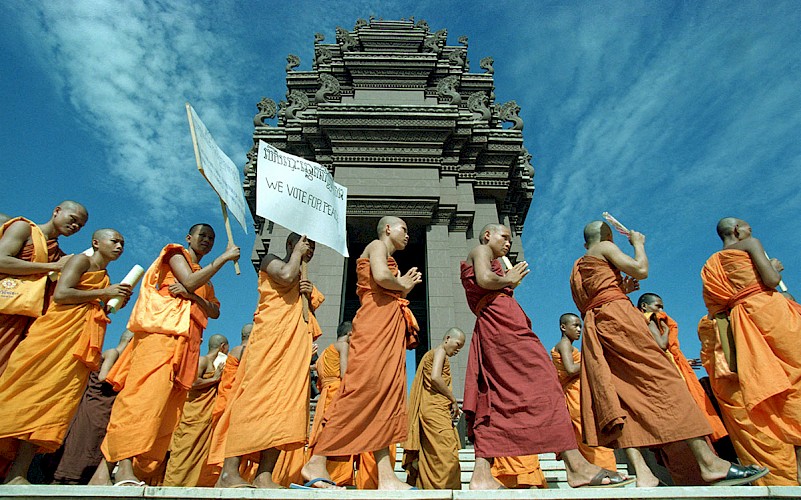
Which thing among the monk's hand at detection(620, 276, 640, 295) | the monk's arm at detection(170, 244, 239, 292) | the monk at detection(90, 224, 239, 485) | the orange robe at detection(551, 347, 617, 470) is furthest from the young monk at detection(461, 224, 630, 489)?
the orange robe at detection(551, 347, 617, 470)

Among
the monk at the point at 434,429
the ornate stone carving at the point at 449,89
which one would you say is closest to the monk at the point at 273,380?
the monk at the point at 434,429

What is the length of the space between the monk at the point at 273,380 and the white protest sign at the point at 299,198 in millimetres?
182

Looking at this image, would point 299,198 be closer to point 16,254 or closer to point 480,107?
point 16,254

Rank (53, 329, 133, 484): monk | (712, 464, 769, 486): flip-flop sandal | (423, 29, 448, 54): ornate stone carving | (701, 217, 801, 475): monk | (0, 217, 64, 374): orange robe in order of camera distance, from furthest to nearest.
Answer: (423, 29, 448, 54): ornate stone carving, (53, 329, 133, 484): monk, (701, 217, 801, 475): monk, (0, 217, 64, 374): orange robe, (712, 464, 769, 486): flip-flop sandal

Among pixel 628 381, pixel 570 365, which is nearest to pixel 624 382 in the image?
pixel 628 381

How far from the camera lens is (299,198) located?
3957 millimetres

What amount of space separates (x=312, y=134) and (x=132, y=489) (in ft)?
34.6

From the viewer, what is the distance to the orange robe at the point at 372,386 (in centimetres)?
303

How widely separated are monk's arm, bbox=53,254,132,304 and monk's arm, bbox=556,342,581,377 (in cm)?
458

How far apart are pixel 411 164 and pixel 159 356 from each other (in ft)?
29.3

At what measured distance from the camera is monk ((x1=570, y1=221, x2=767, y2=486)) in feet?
9.92

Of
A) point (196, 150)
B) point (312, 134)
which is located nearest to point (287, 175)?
point (196, 150)

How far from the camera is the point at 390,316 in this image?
3.54 meters

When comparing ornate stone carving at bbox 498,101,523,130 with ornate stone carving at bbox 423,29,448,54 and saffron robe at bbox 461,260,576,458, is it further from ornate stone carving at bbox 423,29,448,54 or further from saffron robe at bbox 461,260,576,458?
saffron robe at bbox 461,260,576,458
